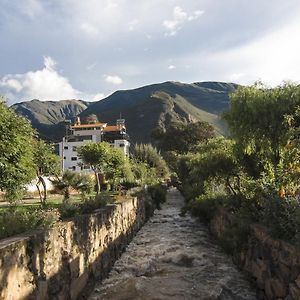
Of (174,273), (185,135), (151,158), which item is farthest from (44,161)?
(185,135)

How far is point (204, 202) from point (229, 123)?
22.5ft

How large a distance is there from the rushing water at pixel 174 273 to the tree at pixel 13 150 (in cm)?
401

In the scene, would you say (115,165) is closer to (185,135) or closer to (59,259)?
Result: (59,259)

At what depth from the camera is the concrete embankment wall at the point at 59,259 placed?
207 inches

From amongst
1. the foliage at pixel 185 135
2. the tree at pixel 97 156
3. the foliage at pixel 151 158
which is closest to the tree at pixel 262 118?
the tree at pixel 97 156

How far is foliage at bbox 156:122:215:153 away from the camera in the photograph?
7300 cm

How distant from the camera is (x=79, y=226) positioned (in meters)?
8.52

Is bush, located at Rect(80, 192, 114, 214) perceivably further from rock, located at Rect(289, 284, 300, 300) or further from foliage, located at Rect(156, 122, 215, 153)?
foliage, located at Rect(156, 122, 215, 153)

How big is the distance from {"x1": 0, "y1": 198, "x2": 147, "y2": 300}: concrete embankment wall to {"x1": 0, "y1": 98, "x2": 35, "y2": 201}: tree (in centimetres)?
288

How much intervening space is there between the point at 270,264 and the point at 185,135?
219ft

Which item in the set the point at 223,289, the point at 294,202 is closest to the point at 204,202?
the point at 223,289

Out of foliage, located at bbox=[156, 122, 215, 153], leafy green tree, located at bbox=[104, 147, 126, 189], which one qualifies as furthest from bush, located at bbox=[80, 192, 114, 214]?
foliage, located at bbox=[156, 122, 215, 153]

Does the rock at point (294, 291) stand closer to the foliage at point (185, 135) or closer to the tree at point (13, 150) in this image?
the tree at point (13, 150)

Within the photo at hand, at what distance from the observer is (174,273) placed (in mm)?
10969
